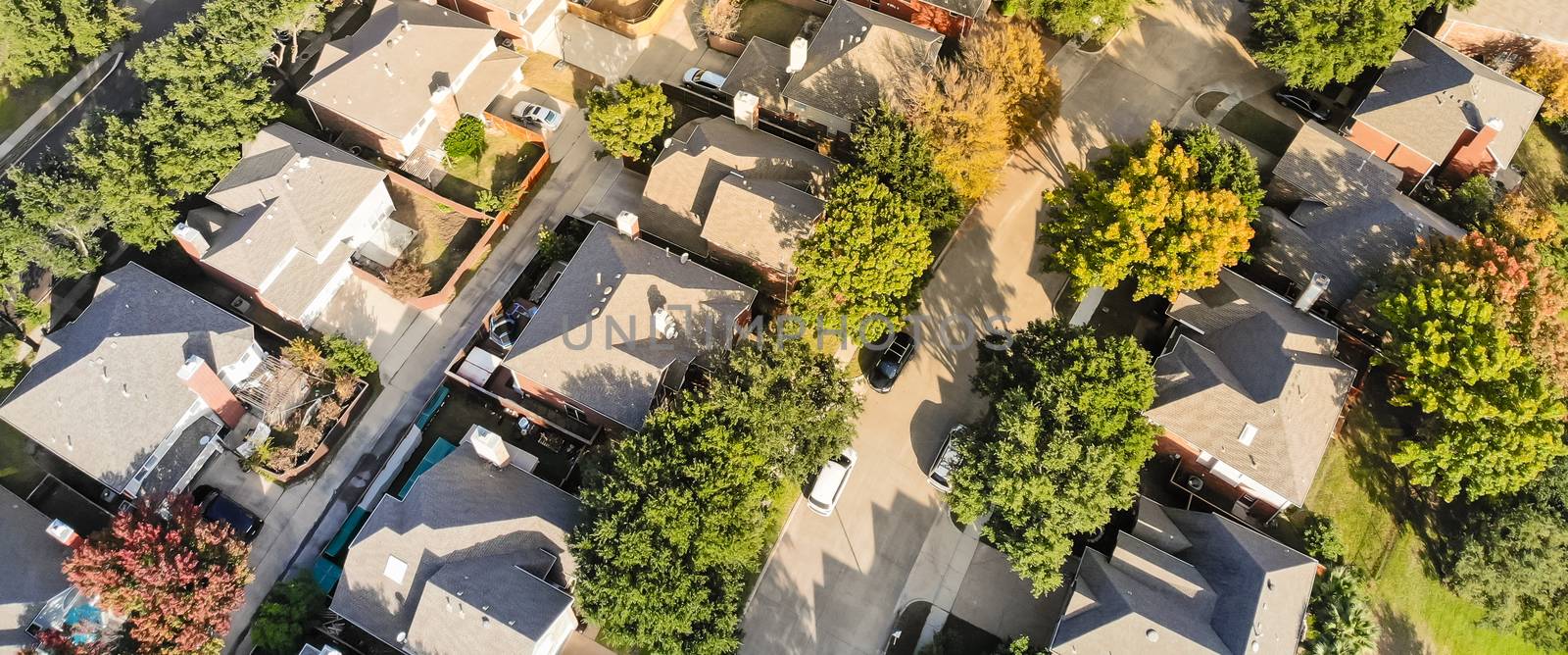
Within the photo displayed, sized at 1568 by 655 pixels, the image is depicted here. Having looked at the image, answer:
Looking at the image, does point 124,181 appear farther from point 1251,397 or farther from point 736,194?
point 1251,397

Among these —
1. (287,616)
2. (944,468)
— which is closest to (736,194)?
(944,468)

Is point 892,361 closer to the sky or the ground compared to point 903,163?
closer to the ground

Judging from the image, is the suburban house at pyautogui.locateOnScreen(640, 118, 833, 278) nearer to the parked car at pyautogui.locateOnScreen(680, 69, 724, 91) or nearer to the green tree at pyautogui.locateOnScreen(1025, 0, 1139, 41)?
the parked car at pyautogui.locateOnScreen(680, 69, 724, 91)

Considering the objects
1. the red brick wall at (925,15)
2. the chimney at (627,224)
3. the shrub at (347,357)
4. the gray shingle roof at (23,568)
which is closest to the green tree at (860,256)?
the chimney at (627,224)

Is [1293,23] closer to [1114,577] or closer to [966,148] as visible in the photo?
[966,148]

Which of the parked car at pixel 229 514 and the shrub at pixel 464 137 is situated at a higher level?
the shrub at pixel 464 137

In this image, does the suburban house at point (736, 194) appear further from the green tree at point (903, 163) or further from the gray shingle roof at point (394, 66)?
the gray shingle roof at point (394, 66)

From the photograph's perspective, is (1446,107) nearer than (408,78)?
No
